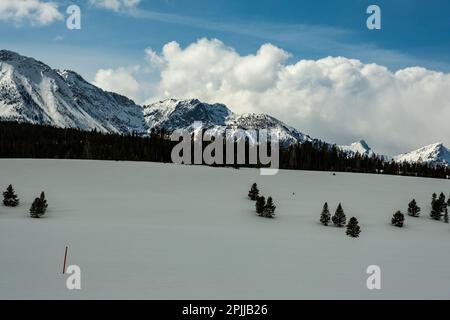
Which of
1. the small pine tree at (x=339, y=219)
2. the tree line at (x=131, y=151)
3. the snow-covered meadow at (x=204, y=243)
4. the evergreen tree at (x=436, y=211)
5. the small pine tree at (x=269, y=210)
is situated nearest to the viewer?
the snow-covered meadow at (x=204, y=243)

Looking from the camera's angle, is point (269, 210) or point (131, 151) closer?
point (269, 210)

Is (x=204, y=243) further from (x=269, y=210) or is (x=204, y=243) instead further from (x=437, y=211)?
(x=437, y=211)

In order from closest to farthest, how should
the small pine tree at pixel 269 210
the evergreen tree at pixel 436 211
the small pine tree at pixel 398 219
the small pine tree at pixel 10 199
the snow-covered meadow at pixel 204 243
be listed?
the snow-covered meadow at pixel 204 243 < the small pine tree at pixel 10 199 < the small pine tree at pixel 269 210 < the small pine tree at pixel 398 219 < the evergreen tree at pixel 436 211

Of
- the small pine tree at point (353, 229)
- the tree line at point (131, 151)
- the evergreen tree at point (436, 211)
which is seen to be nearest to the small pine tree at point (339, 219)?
the small pine tree at point (353, 229)

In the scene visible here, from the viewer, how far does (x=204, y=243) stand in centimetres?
3784

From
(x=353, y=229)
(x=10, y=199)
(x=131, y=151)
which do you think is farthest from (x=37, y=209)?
(x=131, y=151)

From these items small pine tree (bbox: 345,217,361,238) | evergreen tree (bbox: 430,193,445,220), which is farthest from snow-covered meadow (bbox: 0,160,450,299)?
evergreen tree (bbox: 430,193,445,220)

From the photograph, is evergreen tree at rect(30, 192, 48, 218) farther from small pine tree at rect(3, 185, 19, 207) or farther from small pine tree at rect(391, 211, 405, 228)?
small pine tree at rect(391, 211, 405, 228)

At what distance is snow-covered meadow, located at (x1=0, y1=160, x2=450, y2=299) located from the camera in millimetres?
24859

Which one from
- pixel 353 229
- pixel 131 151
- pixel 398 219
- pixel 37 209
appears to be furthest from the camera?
pixel 131 151

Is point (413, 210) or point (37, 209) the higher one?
point (37, 209)

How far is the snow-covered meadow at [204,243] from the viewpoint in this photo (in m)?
24.9

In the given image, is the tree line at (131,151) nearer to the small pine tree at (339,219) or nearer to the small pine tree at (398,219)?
the small pine tree at (398,219)

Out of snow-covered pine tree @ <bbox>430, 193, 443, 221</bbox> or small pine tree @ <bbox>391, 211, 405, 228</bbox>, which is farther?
snow-covered pine tree @ <bbox>430, 193, 443, 221</bbox>
